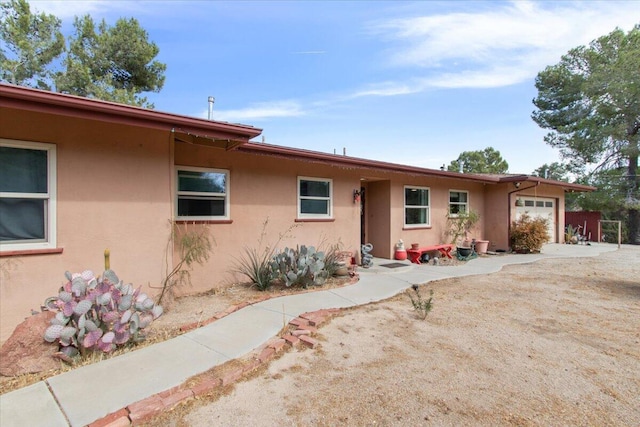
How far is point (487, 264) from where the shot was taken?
1014 centimetres

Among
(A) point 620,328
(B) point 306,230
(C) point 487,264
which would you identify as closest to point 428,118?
(C) point 487,264

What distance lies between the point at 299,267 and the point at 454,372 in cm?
357

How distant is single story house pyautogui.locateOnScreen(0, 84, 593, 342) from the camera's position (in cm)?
427

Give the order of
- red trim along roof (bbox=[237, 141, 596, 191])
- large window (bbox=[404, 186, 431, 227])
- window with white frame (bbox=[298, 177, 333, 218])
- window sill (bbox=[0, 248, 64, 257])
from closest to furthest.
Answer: window sill (bbox=[0, 248, 64, 257]) → red trim along roof (bbox=[237, 141, 596, 191]) → window with white frame (bbox=[298, 177, 333, 218]) → large window (bbox=[404, 186, 431, 227])

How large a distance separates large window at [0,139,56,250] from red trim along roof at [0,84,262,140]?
2.50ft

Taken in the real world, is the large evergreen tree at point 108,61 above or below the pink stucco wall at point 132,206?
above

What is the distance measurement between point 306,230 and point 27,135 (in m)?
5.42

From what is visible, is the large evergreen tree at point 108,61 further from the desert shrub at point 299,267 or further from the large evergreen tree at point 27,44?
the desert shrub at point 299,267

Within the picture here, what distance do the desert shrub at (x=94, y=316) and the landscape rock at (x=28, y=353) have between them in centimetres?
13

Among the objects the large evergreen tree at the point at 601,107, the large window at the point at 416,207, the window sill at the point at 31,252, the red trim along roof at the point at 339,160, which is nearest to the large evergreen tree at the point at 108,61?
the red trim along roof at the point at 339,160

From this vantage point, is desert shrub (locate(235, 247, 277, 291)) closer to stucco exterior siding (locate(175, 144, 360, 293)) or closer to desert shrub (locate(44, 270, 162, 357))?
stucco exterior siding (locate(175, 144, 360, 293))

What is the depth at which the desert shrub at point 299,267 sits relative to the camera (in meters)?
6.43

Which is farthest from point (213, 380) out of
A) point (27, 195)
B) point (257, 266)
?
point (257, 266)


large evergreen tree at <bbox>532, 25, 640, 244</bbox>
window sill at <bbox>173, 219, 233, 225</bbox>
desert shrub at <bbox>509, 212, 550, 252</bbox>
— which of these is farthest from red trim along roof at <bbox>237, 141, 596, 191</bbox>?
large evergreen tree at <bbox>532, 25, 640, 244</bbox>
